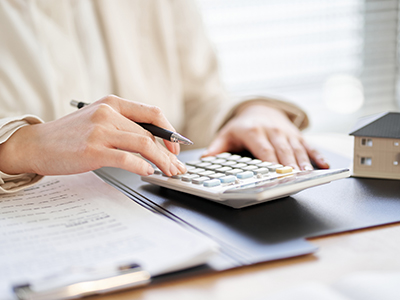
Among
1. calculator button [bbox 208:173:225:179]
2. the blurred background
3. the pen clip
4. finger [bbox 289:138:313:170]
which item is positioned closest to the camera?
the pen clip

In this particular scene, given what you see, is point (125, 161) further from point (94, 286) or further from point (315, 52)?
point (315, 52)

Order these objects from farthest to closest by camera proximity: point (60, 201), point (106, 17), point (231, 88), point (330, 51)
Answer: point (330, 51) → point (231, 88) → point (106, 17) → point (60, 201)

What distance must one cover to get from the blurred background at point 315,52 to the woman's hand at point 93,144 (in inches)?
51.2

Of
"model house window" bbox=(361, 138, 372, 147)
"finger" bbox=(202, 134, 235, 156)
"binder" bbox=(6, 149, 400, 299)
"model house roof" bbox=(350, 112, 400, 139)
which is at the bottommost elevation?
"binder" bbox=(6, 149, 400, 299)

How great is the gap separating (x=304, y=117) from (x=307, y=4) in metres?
1.27

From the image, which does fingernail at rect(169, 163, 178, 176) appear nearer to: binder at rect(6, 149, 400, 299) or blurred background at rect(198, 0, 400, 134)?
binder at rect(6, 149, 400, 299)

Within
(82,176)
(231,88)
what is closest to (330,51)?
(231,88)

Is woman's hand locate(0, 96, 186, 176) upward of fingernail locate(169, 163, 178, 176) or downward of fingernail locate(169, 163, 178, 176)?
upward

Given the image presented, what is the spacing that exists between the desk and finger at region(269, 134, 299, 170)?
25 centimetres

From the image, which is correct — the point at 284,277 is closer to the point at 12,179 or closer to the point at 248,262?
the point at 248,262

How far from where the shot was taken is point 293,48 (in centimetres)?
197

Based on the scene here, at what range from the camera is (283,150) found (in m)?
0.67

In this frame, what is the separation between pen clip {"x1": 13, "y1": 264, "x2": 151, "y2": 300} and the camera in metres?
0.27

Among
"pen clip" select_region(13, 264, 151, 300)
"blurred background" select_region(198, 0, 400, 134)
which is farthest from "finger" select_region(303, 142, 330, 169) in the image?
"blurred background" select_region(198, 0, 400, 134)
